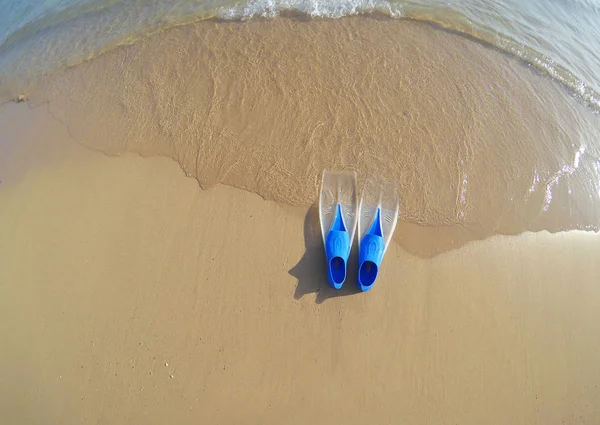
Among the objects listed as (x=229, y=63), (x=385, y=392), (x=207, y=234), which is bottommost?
(x=385, y=392)

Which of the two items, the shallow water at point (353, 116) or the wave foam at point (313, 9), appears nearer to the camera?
the shallow water at point (353, 116)

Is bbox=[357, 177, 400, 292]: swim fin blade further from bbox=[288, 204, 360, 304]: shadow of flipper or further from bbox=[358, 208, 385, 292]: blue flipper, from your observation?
bbox=[288, 204, 360, 304]: shadow of flipper

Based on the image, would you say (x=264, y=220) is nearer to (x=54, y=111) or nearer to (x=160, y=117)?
(x=160, y=117)

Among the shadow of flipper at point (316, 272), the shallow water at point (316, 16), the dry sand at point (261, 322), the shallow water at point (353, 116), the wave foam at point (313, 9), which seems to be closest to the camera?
the dry sand at point (261, 322)

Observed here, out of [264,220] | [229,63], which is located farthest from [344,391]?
[229,63]

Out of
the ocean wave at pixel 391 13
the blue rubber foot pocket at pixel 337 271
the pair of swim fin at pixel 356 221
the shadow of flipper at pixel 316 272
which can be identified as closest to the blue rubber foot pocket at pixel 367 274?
the pair of swim fin at pixel 356 221

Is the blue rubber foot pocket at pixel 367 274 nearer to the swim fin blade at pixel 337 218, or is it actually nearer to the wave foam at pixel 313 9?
the swim fin blade at pixel 337 218

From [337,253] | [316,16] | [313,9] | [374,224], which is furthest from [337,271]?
[313,9]
